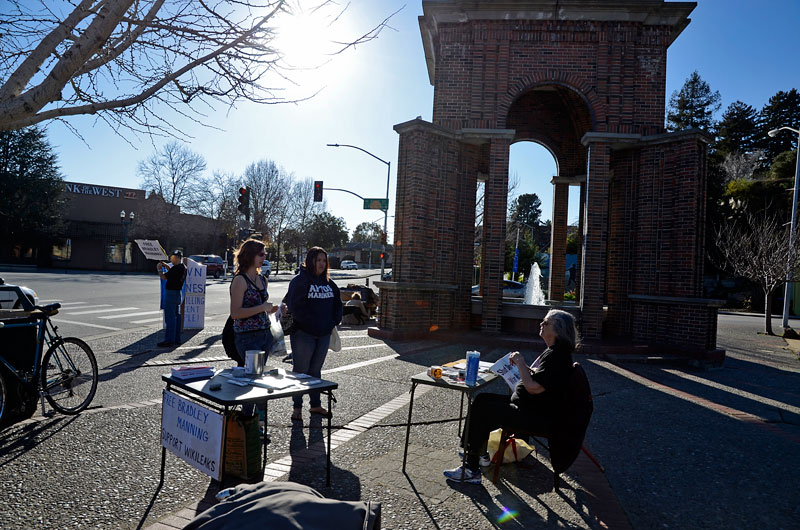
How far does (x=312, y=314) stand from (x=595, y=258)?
8537 mm

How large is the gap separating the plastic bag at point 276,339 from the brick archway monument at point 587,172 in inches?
250

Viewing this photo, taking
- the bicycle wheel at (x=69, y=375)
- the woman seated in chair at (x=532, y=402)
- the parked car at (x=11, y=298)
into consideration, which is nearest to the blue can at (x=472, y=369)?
the woman seated in chair at (x=532, y=402)

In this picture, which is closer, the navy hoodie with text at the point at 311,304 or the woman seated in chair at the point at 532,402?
the woman seated in chair at the point at 532,402

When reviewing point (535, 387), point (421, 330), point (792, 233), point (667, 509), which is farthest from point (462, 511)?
point (792, 233)

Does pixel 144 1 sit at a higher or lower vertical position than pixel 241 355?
higher

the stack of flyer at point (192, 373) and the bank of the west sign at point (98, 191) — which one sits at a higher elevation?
the bank of the west sign at point (98, 191)

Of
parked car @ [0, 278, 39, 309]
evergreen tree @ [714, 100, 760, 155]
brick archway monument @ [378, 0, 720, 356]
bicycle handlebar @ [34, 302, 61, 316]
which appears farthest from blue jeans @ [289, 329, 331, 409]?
evergreen tree @ [714, 100, 760, 155]

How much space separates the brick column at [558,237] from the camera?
54.5ft

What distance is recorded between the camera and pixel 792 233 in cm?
2033

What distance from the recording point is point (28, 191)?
39.0 m

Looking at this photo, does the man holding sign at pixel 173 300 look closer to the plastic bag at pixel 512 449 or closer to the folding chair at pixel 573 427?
the plastic bag at pixel 512 449

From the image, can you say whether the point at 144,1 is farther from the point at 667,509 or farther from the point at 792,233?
A: the point at 792,233

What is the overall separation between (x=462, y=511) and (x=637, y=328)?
988 cm

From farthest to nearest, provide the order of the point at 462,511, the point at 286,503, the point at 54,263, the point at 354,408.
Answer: the point at 54,263 → the point at 354,408 → the point at 462,511 → the point at 286,503
